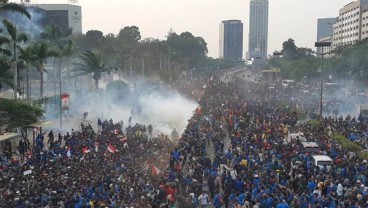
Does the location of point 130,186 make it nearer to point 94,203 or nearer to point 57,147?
point 94,203

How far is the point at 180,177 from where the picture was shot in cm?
1945

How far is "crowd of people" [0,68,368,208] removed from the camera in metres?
16.3

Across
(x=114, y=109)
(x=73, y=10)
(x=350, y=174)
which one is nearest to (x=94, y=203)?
(x=350, y=174)

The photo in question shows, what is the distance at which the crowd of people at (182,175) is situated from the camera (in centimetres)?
1628

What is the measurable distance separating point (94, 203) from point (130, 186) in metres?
2.62

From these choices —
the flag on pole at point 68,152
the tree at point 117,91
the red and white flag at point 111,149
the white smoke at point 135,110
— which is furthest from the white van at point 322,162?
the tree at point 117,91

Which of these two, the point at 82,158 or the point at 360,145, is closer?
the point at 82,158

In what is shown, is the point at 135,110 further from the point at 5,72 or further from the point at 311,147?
the point at 311,147

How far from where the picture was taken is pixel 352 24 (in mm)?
143375

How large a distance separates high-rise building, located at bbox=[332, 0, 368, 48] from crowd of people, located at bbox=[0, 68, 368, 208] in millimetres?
109775

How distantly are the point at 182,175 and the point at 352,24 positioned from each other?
13337 centimetres

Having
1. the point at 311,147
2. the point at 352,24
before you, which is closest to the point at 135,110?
the point at 311,147

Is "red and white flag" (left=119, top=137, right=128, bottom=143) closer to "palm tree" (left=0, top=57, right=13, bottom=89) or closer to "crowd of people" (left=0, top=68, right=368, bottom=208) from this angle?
"crowd of people" (left=0, top=68, right=368, bottom=208)

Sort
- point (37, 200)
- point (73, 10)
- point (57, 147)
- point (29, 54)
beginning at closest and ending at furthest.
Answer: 1. point (37, 200)
2. point (57, 147)
3. point (29, 54)
4. point (73, 10)
